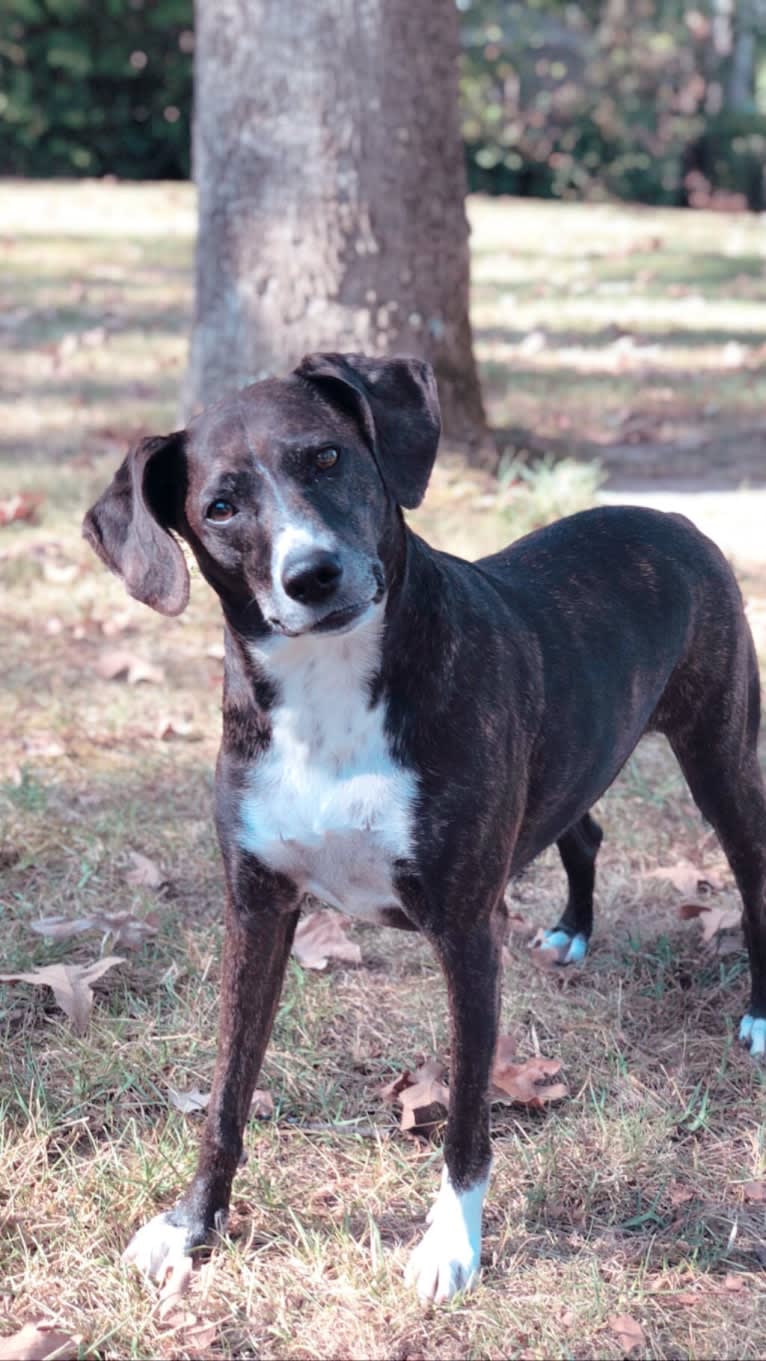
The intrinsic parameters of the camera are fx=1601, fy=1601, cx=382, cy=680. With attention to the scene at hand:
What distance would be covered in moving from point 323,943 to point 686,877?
3.34ft

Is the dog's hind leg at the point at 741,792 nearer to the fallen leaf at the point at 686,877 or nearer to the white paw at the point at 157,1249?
the fallen leaf at the point at 686,877

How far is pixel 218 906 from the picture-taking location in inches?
163

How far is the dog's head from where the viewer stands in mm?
2572

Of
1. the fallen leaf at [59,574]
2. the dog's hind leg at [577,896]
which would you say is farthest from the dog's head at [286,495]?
the fallen leaf at [59,574]

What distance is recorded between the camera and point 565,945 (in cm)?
399

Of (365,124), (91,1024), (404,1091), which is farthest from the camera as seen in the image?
(365,124)

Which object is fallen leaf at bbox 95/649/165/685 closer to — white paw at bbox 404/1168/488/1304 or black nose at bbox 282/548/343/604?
white paw at bbox 404/1168/488/1304

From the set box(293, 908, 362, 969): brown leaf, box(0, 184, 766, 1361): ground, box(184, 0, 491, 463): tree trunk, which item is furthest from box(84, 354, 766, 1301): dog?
box(184, 0, 491, 463): tree trunk

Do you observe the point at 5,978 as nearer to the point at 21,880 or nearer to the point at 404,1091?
the point at 21,880

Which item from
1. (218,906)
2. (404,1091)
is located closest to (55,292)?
(218,906)

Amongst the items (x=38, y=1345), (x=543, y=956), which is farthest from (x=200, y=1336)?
A: (x=543, y=956)

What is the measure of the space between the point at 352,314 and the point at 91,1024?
4.01 metres

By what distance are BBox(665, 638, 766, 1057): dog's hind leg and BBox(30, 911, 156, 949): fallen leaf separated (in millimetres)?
1364

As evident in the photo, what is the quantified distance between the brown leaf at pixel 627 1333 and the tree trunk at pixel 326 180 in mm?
4809
